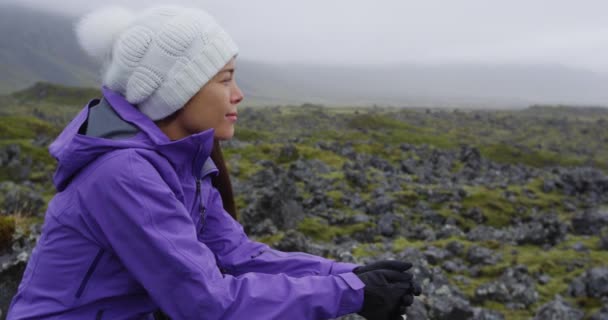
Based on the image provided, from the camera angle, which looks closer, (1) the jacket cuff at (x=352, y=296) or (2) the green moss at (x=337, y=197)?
(1) the jacket cuff at (x=352, y=296)

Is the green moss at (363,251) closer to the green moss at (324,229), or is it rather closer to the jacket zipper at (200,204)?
the green moss at (324,229)

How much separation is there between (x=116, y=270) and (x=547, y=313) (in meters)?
9.44

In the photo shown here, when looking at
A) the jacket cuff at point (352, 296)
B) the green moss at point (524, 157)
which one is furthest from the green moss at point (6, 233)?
the green moss at point (524, 157)

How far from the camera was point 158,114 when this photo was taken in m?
4.53

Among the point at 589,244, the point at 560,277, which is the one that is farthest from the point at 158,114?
the point at 589,244

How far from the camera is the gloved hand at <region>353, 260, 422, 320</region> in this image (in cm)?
442

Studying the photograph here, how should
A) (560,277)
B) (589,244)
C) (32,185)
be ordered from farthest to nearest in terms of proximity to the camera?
(32,185), (589,244), (560,277)

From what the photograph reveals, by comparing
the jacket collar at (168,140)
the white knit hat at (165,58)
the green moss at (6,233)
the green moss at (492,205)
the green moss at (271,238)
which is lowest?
the green moss at (492,205)

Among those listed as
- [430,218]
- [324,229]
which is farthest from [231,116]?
[430,218]

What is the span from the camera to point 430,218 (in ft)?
77.4

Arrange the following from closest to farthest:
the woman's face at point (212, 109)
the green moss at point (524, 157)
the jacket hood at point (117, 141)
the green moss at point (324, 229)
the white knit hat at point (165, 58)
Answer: the jacket hood at point (117, 141)
the white knit hat at point (165, 58)
the woman's face at point (212, 109)
the green moss at point (324, 229)
the green moss at point (524, 157)

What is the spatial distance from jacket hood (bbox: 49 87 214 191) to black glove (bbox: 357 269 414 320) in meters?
1.96

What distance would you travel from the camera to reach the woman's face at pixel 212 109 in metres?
4.62

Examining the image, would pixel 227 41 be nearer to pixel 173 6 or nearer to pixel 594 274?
pixel 173 6
